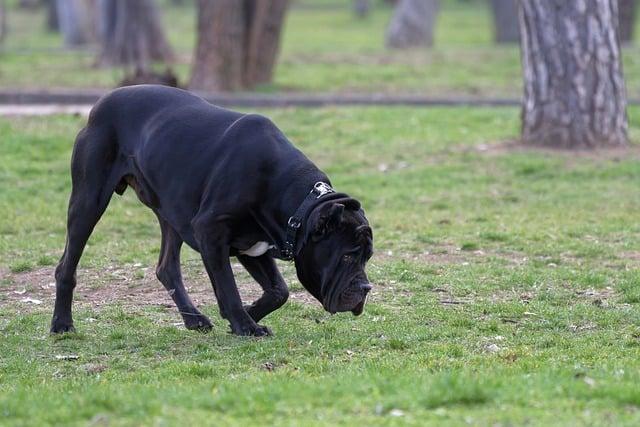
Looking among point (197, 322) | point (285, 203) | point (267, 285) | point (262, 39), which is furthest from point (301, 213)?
point (262, 39)

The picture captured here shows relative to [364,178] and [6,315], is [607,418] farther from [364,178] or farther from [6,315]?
[364,178]

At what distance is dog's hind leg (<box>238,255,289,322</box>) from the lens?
26.3 feet

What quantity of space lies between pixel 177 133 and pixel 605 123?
333 inches

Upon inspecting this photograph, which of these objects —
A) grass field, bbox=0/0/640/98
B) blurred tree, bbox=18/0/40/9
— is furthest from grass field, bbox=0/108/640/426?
blurred tree, bbox=18/0/40/9

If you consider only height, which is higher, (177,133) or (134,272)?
(177,133)

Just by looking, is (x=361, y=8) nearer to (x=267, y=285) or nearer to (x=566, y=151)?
(x=566, y=151)

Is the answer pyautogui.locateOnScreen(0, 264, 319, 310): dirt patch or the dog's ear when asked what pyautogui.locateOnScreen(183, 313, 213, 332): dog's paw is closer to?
pyautogui.locateOnScreen(0, 264, 319, 310): dirt patch

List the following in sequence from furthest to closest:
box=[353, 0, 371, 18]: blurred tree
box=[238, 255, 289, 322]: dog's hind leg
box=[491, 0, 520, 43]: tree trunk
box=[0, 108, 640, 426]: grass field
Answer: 1. box=[353, 0, 371, 18]: blurred tree
2. box=[491, 0, 520, 43]: tree trunk
3. box=[238, 255, 289, 322]: dog's hind leg
4. box=[0, 108, 640, 426]: grass field

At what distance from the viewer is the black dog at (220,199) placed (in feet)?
24.0

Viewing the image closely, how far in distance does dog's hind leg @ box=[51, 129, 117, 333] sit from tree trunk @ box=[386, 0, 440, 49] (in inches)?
1107

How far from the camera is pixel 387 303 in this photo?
29.2 ft

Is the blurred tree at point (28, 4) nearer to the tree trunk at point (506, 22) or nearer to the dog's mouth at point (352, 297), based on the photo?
the tree trunk at point (506, 22)

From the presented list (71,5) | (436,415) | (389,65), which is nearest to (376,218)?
(436,415)

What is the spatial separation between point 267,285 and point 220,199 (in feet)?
2.69
